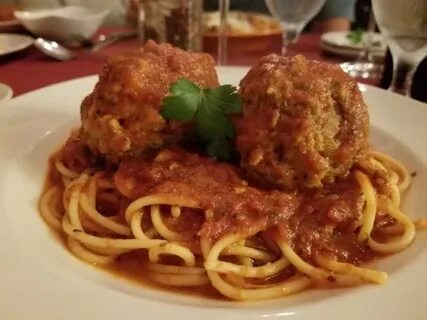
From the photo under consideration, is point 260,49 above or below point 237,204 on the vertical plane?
below

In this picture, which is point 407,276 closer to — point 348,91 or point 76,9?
point 348,91

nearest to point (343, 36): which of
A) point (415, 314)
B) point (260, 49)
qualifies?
point (260, 49)

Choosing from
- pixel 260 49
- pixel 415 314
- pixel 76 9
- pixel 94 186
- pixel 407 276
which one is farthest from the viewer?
pixel 76 9

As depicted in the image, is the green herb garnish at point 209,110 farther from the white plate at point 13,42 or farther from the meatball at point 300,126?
the white plate at point 13,42

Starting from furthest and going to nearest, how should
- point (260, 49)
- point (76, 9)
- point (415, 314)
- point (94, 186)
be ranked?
point (76, 9), point (260, 49), point (94, 186), point (415, 314)

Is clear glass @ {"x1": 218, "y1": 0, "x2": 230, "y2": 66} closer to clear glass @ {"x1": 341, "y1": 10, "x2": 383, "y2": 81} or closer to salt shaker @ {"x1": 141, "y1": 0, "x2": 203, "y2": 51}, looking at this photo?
salt shaker @ {"x1": 141, "y1": 0, "x2": 203, "y2": 51}

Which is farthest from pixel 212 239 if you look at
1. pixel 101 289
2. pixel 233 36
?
pixel 233 36
